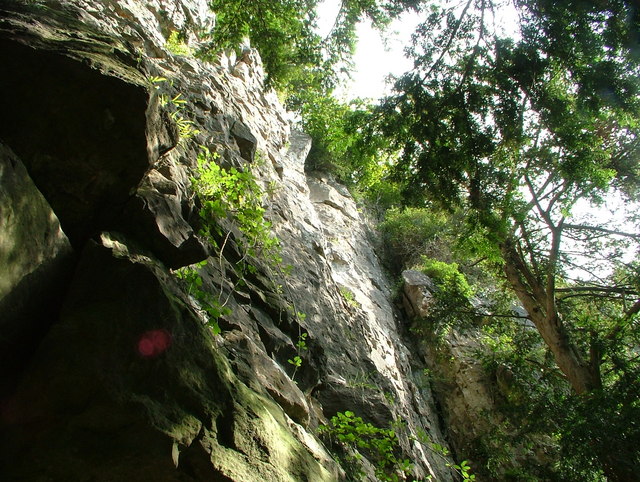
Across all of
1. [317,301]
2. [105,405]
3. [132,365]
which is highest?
[317,301]

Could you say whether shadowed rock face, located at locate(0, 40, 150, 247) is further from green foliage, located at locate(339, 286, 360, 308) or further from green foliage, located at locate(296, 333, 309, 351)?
green foliage, located at locate(339, 286, 360, 308)

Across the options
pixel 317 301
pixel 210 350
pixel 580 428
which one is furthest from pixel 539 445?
pixel 210 350

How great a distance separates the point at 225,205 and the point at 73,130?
184cm

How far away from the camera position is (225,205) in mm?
4367

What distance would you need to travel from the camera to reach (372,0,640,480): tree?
195 inches

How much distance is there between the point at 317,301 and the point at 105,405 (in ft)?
15.1

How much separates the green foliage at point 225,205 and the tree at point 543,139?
2999mm

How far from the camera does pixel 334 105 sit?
16781 mm

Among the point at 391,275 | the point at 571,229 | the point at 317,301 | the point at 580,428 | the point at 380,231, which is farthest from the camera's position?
the point at 380,231

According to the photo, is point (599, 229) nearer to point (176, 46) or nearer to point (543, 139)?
point (543, 139)

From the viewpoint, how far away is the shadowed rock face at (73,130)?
2.55 metres

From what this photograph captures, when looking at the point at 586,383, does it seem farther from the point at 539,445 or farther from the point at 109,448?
the point at 109,448

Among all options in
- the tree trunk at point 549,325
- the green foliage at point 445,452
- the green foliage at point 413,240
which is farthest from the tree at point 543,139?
the green foliage at point 413,240

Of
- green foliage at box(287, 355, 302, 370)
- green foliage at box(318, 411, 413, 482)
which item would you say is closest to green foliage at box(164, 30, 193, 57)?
green foliage at box(287, 355, 302, 370)
